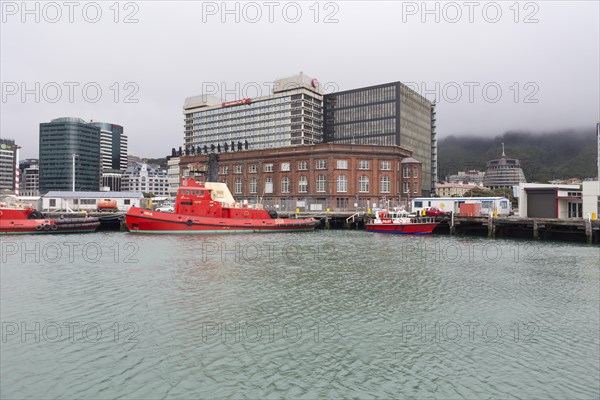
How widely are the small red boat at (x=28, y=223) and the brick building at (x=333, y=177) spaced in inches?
1103

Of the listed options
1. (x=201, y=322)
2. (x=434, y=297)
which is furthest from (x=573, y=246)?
(x=201, y=322)

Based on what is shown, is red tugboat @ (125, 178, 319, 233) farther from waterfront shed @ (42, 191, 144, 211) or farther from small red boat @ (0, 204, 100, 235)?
waterfront shed @ (42, 191, 144, 211)

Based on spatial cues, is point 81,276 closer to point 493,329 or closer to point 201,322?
point 201,322

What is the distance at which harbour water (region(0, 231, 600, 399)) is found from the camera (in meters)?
10.8

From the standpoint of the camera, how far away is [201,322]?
51.2ft

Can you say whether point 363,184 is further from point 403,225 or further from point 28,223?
point 28,223

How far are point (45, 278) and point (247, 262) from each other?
12522 millimetres

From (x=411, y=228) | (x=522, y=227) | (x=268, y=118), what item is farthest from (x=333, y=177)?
(x=268, y=118)

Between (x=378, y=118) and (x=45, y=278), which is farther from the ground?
(x=378, y=118)

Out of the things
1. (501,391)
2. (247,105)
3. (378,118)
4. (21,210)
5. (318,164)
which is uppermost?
(247,105)

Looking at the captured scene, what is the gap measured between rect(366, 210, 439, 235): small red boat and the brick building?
1889cm

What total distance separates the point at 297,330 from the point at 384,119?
137 meters

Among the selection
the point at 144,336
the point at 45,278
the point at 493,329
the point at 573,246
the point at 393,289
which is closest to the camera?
the point at 144,336

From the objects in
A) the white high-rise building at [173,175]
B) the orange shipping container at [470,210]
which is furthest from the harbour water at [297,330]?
the white high-rise building at [173,175]
